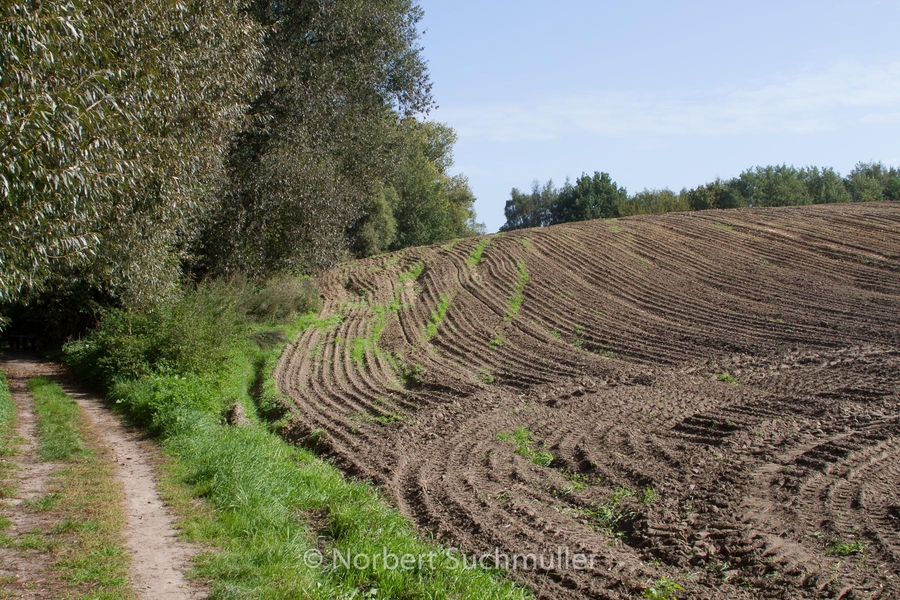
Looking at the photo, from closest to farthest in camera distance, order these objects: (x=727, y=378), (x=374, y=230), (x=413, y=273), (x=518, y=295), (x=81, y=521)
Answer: (x=81, y=521), (x=727, y=378), (x=518, y=295), (x=413, y=273), (x=374, y=230)

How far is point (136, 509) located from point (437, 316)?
1492 centimetres

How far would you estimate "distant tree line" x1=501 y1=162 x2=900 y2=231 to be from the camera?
210 feet

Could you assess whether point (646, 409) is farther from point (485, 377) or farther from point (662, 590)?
point (662, 590)

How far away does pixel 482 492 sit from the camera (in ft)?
26.6

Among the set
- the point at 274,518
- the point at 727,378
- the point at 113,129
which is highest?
the point at 113,129

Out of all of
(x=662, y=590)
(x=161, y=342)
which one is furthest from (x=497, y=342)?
(x=662, y=590)

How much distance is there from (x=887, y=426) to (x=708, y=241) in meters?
19.6

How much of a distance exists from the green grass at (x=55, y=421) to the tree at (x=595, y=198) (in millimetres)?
62681

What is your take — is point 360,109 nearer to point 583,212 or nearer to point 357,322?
point 357,322

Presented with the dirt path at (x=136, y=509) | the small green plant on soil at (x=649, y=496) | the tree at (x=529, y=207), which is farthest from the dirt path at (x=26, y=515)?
the tree at (x=529, y=207)

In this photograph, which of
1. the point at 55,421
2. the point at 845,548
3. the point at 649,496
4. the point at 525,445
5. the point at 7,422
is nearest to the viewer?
the point at 845,548

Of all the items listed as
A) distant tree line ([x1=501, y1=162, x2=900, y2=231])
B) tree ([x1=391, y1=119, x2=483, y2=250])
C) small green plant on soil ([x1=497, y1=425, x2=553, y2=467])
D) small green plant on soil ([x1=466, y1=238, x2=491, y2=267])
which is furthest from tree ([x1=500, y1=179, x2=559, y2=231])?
small green plant on soil ([x1=497, y1=425, x2=553, y2=467])

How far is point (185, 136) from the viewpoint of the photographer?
12078mm

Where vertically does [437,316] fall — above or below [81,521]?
above
